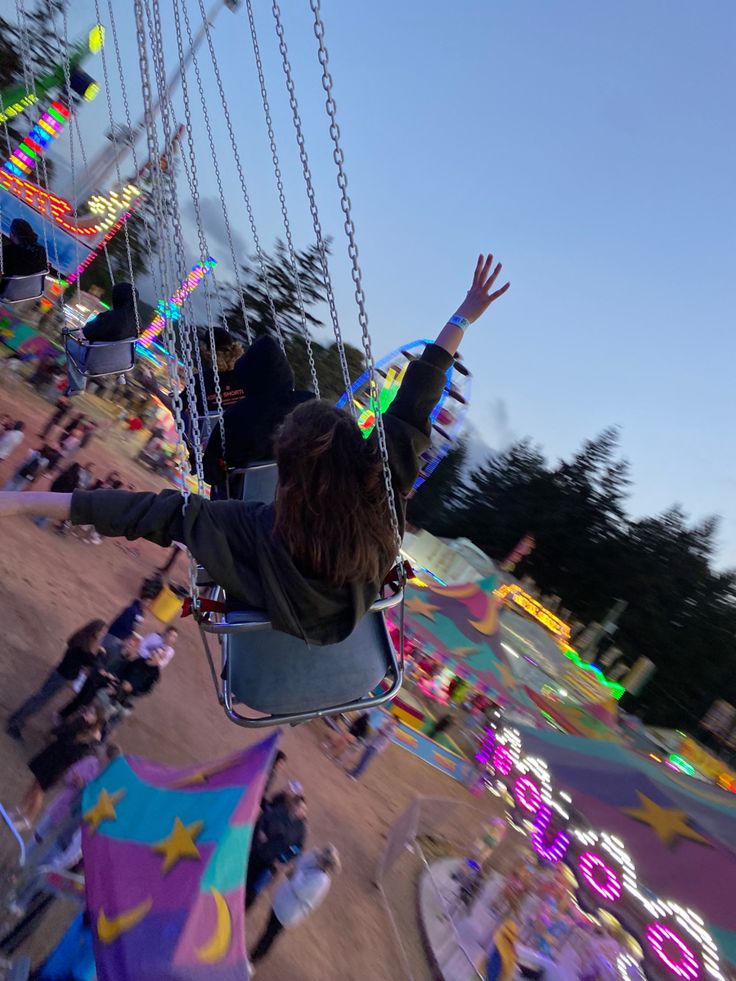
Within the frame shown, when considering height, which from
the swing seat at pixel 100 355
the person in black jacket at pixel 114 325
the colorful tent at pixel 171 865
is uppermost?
the person in black jacket at pixel 114 325

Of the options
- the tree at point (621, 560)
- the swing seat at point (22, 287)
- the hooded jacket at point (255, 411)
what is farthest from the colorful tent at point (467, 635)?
the tree at point (621, 560)

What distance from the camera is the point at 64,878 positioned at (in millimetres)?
3586

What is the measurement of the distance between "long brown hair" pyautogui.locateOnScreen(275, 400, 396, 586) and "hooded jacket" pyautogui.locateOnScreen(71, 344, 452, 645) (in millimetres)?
40

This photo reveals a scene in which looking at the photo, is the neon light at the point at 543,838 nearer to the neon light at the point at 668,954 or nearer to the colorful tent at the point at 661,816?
the colorful tent at the point at 661,816

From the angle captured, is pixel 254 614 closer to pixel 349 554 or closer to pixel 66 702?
pixel 349 554

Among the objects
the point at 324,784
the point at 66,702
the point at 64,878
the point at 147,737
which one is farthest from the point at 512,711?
the point at 64,878

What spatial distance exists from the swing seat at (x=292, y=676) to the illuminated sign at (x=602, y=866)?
5213 mm

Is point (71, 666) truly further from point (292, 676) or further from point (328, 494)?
point (328, 494)

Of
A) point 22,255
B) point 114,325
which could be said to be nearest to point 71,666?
point 114,325

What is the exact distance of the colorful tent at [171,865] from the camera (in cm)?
219

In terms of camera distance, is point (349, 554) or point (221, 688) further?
point (221, 688)

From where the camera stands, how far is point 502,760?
9.52m

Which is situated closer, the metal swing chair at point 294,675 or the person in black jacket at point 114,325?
the metal swing chair at point 294,675

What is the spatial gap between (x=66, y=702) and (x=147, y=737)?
0.91 m
